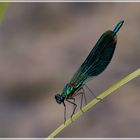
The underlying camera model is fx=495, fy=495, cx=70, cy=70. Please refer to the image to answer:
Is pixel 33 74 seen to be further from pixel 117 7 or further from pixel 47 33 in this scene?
pixel 117 7

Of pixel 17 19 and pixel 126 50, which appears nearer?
pixel 126 50

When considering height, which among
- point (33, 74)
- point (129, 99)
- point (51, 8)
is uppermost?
point (51, 8)

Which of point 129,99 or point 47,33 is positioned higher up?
point 47,33

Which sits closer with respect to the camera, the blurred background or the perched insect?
the perched insect

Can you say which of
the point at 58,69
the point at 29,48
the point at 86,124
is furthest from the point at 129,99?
the point at 29,48

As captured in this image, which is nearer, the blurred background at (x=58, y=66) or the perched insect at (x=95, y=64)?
the perched insect at (x=95, y=64)

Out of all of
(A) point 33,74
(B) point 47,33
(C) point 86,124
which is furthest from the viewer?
(B) point 47,33

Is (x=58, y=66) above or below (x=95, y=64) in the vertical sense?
above

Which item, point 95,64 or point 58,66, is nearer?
point 95,64
